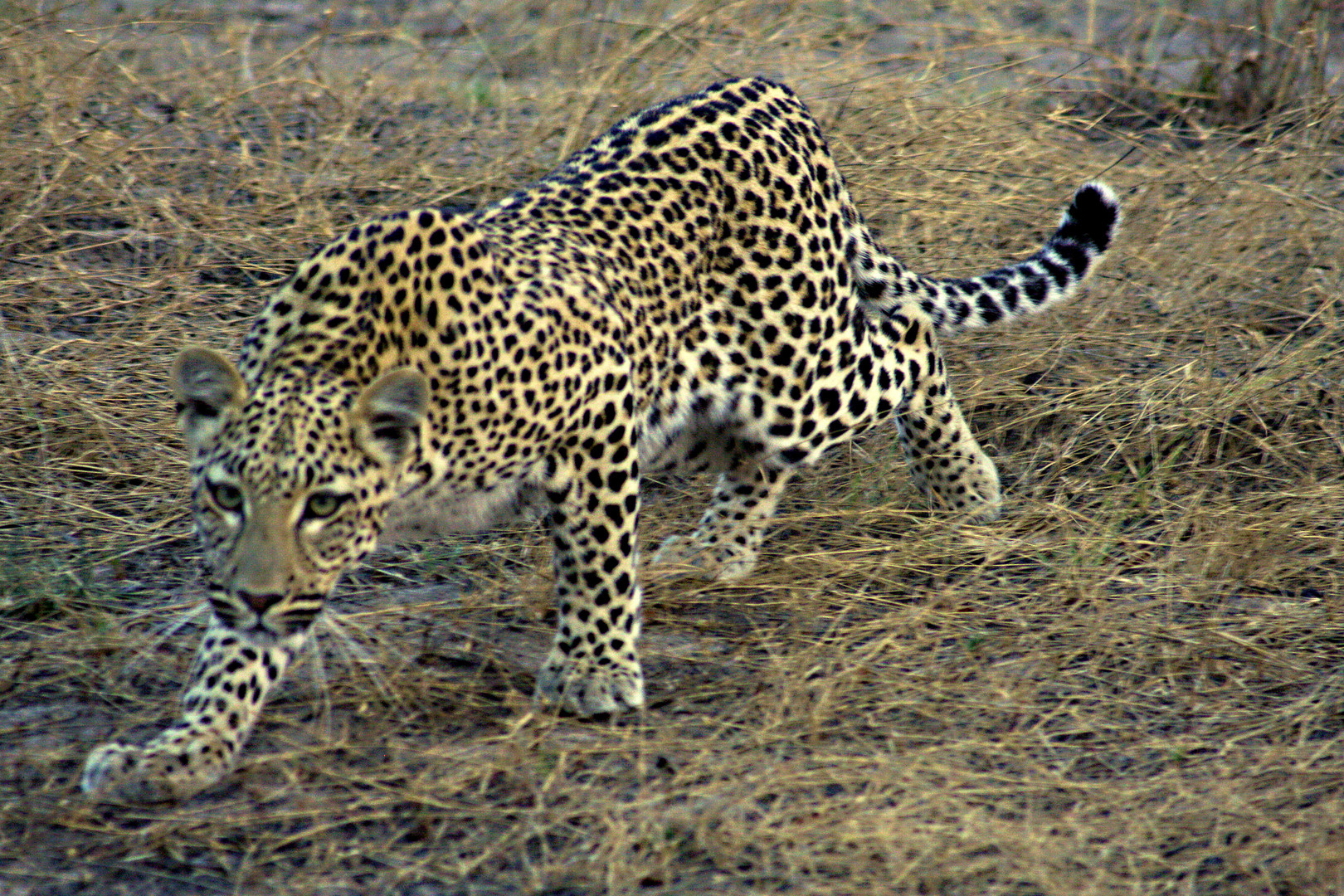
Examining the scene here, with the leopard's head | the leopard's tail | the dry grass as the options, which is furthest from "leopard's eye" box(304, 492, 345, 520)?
the leopard's tail

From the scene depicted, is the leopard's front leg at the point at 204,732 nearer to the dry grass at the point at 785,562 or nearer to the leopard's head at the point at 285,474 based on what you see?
the dry grass at the point at 785,562

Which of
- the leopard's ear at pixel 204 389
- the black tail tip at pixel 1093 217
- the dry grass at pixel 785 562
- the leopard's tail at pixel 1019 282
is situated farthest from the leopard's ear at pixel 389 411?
the black tail tip at pixel 1093 217

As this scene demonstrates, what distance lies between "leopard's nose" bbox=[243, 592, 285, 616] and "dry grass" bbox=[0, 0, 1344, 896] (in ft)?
1.43

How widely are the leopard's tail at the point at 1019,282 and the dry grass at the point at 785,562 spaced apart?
578 millimetres

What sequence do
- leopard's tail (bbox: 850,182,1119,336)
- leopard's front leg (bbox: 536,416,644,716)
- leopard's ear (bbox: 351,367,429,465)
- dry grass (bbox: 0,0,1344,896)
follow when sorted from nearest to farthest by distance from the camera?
leopard's ear (bbox: 351,367,429,465) → dry grass (bbox: 0,0,1344,896) → leopard's front leg (bbox: 536,416,644,716) → leopard's tail (bbox: 850,182,1119,336)

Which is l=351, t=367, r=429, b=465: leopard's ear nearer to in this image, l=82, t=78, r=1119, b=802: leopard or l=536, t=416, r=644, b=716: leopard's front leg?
l=82, t=78, r=1119, b=802: leopard

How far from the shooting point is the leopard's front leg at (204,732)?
3.40 meters

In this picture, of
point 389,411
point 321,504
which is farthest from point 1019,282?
point 321,504

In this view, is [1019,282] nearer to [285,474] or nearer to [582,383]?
[582,383]

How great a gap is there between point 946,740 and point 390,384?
5.31 ft

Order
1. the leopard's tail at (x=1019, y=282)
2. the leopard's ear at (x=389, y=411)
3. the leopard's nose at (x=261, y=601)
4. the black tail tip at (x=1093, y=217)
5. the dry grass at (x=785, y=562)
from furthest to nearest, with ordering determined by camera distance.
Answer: the black tail tip at (x=1093, y=217), the leopard's tail at (x=1019, y=282), the dry grass at (x=785, y=562), the leopard's ear at (x=389, y=411), the leopard's nose at (x=261, y=601)

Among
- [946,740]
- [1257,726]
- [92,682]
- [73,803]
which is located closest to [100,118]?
[92,682]

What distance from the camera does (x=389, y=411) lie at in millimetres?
3221

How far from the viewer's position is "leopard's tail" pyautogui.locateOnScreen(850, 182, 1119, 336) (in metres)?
4.81
